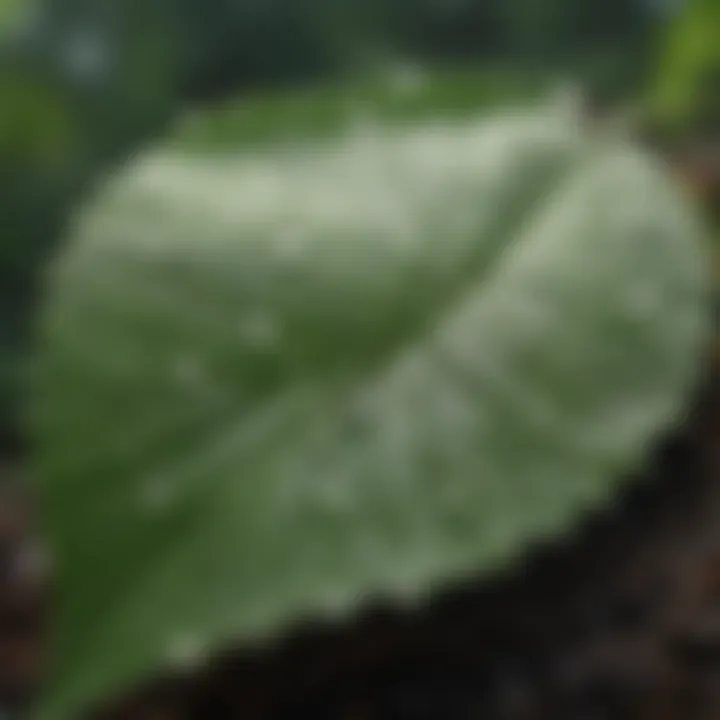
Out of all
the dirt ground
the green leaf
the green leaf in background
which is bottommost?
the dirt ground

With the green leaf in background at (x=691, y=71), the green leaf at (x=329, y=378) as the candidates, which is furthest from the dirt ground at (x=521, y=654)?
the green leaf in background at (x=691, y=71)

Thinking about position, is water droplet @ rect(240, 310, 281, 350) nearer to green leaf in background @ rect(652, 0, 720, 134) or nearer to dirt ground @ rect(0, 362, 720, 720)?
dirt ground @ rect(0, 362, 720, 720)

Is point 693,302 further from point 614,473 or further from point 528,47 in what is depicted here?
point 528,47

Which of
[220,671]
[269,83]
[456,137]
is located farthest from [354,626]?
[269,83]

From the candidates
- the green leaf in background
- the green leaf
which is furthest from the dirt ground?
the green leaf in background

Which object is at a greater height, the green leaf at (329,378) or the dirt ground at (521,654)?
the green leaf at (329,378)

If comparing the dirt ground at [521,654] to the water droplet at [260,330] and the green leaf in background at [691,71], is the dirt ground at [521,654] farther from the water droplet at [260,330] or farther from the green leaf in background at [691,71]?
the green leaf in background at [691,71]
